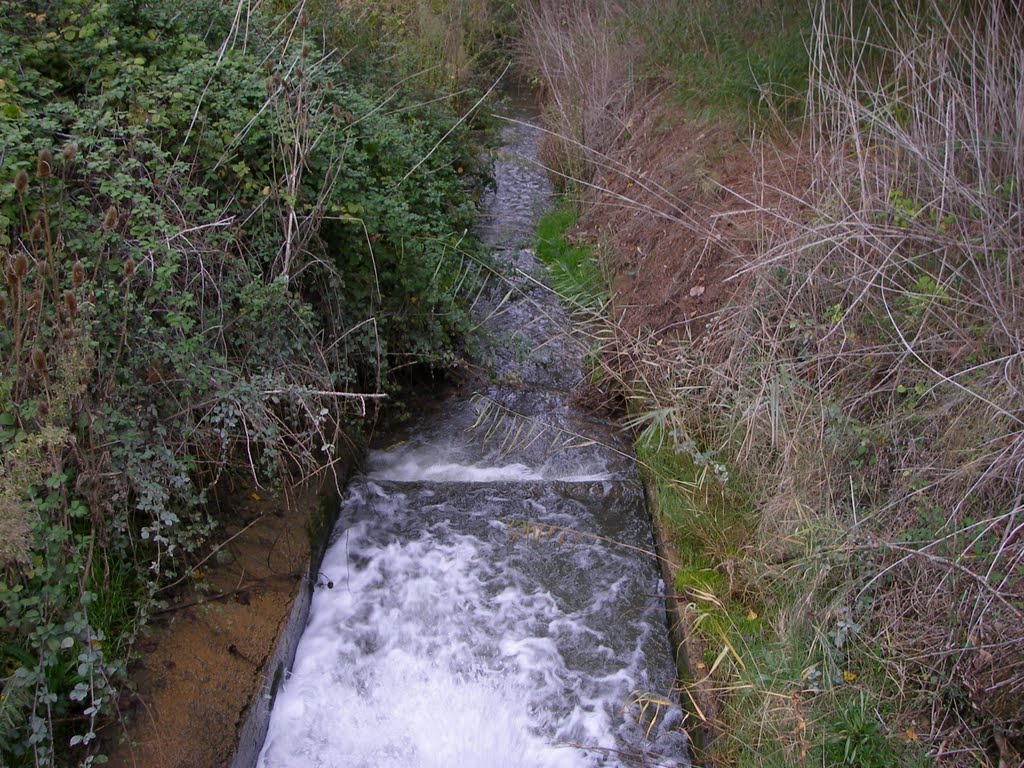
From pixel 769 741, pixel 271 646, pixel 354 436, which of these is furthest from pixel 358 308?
pixel 769 741

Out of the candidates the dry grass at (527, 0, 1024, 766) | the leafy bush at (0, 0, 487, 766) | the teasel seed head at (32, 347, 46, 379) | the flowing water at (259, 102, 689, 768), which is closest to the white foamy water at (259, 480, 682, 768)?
the flowing water at (259, 102, 689, 768)

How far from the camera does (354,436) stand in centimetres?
529

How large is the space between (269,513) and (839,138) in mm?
3595

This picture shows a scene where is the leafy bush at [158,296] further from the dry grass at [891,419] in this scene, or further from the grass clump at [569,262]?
the dry grass at [891,419]

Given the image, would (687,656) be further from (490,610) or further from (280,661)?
(280,661)

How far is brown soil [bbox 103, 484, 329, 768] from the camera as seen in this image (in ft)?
10.7

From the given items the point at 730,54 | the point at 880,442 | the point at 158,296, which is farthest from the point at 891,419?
the point at 730,54

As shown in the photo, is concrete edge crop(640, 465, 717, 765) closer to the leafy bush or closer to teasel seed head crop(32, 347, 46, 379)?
the leafy bush

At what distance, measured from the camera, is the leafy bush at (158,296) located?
3055 mm

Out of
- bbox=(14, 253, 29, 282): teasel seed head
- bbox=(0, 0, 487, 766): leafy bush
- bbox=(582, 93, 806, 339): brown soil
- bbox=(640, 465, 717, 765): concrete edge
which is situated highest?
bbox=(14, 253, 29, 282): teasel seed head

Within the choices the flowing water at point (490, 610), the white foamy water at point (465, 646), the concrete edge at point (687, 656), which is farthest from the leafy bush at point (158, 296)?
the concrete edge at point (687, 656)

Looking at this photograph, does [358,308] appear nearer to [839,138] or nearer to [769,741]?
[839,138]

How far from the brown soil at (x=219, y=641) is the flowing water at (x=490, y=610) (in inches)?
11.6

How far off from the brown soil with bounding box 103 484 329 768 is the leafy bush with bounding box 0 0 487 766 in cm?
14
